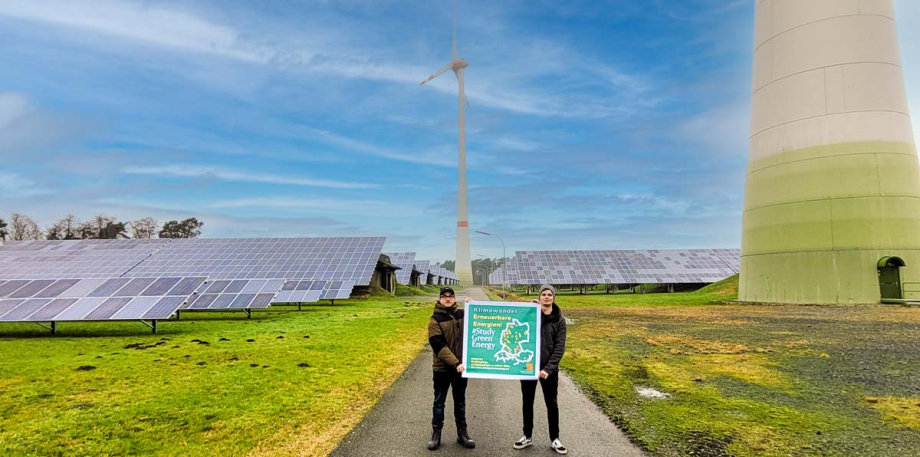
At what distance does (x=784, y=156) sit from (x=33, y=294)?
43.3 metres

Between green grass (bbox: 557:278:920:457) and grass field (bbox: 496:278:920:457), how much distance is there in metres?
0.02

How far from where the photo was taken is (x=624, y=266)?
64.8m

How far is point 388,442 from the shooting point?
6.68m

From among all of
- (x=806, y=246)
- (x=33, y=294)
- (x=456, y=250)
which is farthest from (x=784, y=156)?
(x=456, y=250)

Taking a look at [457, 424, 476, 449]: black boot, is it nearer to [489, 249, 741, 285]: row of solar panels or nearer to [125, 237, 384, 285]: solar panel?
[125, 237, 384, 285]: solar panel

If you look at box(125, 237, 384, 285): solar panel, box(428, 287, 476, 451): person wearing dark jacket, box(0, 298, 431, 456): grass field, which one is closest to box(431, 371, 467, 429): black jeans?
box(428, 287, 476, 451): person wearing dark jacket

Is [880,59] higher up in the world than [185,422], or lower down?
higher up

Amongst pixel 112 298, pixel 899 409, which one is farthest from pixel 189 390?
pixel 899 409

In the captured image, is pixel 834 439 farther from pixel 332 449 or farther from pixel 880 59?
pixel 880 59

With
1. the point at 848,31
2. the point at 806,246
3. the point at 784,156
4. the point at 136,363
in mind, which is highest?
the point at 848,31

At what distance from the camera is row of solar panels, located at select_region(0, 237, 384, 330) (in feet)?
59.8

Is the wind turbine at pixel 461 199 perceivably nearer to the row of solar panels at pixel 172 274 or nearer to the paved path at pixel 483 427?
the row of solar panels at pixel 172 274

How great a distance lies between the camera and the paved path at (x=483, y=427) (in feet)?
21.0

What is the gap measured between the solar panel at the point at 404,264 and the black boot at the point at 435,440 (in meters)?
64.3
